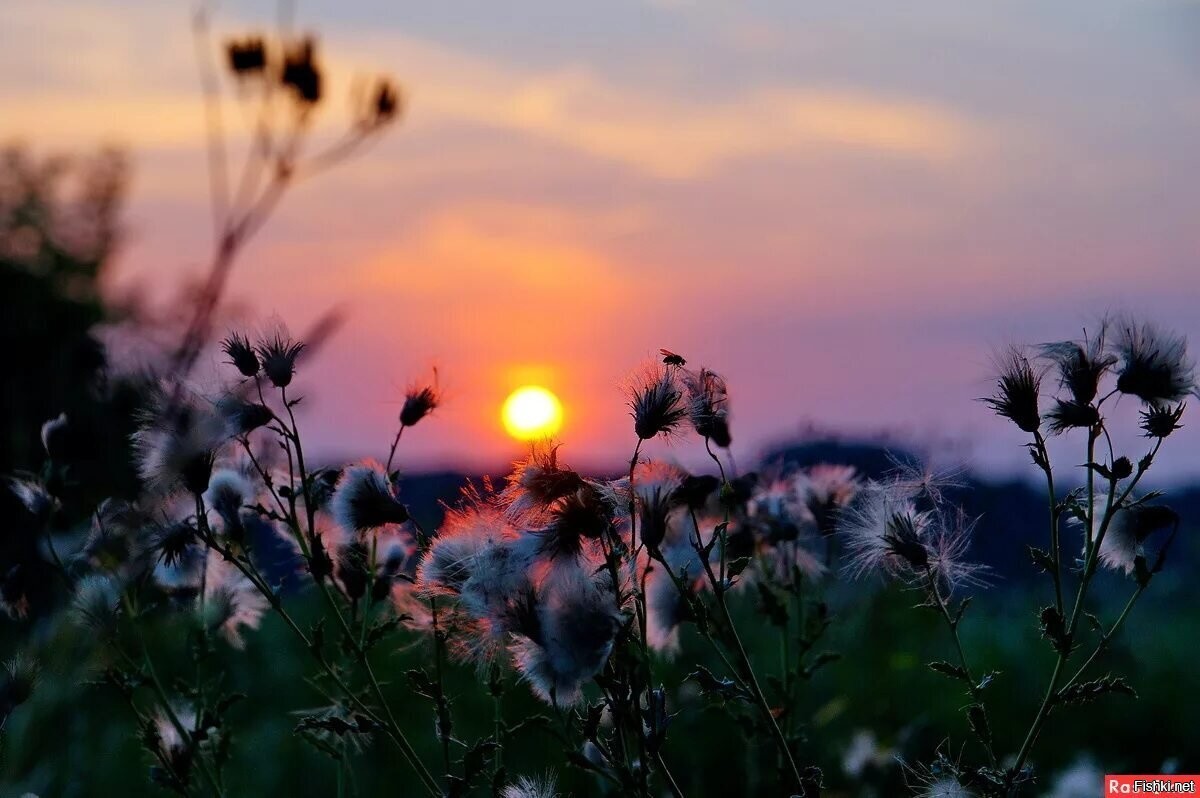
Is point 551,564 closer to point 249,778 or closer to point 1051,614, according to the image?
point 1051,614

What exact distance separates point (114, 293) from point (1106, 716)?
55.0 ft

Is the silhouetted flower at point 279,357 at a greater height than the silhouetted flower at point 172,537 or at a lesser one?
greater

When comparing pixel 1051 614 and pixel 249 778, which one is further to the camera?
pixel 249 778

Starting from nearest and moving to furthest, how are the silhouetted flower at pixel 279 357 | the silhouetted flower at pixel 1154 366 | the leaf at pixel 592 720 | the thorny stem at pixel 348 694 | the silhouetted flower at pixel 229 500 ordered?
the leaf at pixel 592 720 < the thorny stem at pixel 348 694 < the silhouetted flower at pixel 1154 366 < the silhouetted flower at pixel 279 357 < the silhouetted flower at pixel 229 500

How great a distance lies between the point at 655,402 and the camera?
223 cm

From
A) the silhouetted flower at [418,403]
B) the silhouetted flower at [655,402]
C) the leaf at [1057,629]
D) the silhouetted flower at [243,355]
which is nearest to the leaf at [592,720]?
the silhouetted flower at [655,402]

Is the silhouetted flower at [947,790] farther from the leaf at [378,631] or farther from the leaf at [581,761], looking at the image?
the leaf at [378,631]

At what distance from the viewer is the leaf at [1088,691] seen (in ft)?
6.94

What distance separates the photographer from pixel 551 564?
6.54 ft

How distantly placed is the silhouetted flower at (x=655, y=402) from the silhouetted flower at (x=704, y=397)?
0.02 m

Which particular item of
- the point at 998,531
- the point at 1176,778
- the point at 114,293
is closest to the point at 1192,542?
the point at 998,531

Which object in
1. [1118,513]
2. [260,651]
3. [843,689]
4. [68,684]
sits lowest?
[260,651]

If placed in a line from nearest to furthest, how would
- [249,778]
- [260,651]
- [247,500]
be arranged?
1. [247,500]
2. [249,778]
3. [260,651]

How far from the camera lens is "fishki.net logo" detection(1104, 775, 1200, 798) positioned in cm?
295
